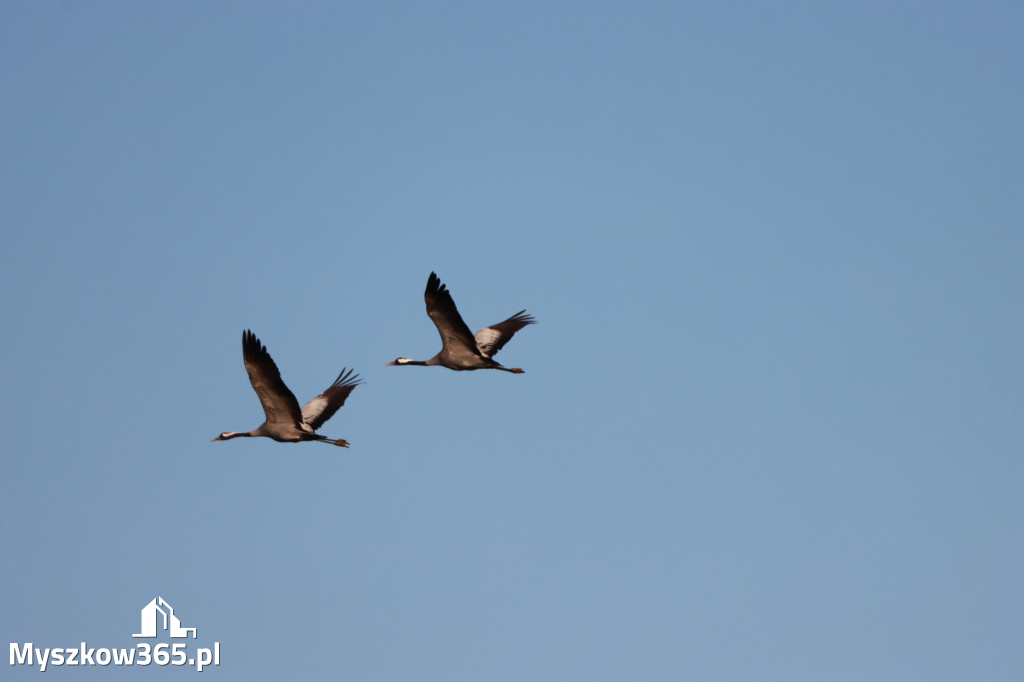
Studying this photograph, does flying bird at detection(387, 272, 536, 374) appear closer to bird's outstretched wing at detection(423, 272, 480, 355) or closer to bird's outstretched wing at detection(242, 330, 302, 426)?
bird's outstretched wing at detection(423, 272, 480, 355)

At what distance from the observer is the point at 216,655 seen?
226 ft

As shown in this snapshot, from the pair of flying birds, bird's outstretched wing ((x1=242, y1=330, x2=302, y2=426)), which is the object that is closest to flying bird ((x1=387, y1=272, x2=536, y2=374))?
the pair of flying birds

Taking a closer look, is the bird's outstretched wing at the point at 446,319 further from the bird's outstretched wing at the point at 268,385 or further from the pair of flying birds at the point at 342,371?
the bird's outstretched wing at the point at 268,385

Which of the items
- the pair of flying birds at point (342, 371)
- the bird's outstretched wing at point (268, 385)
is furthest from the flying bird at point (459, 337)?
the bird's outstretched wing at point (268, 385)

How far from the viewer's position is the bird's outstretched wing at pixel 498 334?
53.7m

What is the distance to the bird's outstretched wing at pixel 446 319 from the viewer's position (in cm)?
4897

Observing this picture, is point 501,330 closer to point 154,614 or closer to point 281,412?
point 281,412

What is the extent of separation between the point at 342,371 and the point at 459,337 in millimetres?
4466

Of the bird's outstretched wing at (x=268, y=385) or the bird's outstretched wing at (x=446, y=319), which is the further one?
the bird's outstretched wing at (x=446, y=319)

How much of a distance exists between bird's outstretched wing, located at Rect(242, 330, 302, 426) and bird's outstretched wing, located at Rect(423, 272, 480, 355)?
583 centimetres

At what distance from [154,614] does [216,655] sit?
833cm

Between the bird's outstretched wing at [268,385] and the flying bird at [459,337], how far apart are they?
5875 millimetres

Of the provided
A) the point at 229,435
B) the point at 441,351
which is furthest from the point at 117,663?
the point at 441,351

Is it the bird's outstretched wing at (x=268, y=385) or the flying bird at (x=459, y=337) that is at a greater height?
the flying bird at (x=459, y=337)
